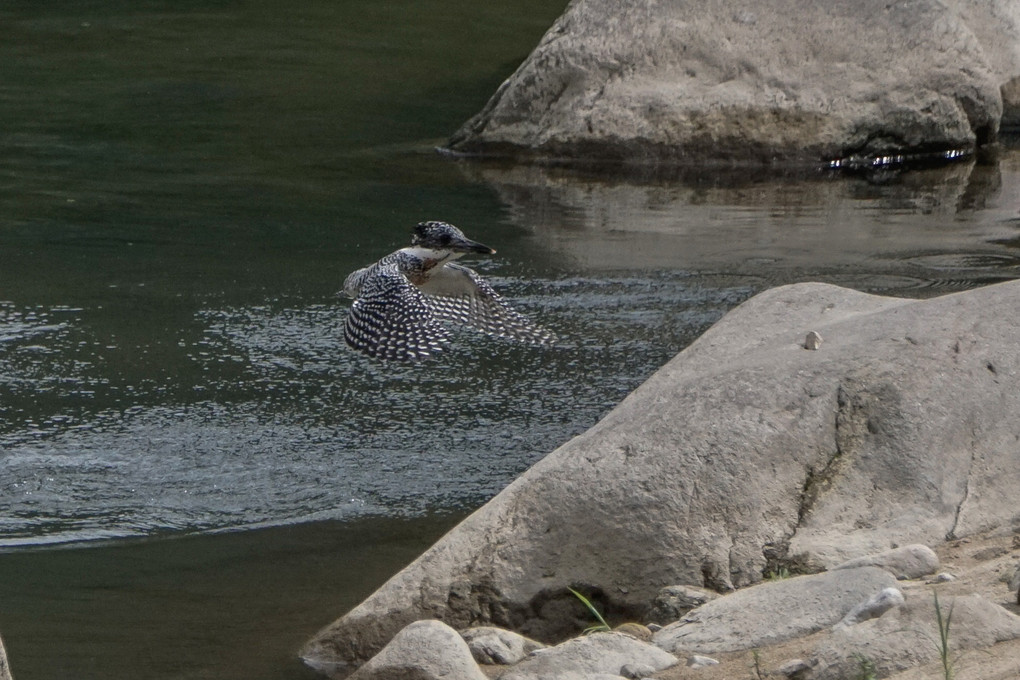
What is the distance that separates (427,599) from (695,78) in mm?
6784

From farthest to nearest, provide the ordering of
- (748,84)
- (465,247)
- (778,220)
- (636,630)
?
(748,84)
(778,220)
(465,247)
(636,630)

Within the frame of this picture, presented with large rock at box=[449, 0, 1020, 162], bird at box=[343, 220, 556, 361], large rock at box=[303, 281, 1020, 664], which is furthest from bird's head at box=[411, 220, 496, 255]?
large rock at box=[449, 0, 1020, 162]

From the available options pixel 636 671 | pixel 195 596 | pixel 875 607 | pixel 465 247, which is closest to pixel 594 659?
pixel 636 671

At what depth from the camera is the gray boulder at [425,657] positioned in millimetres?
3549

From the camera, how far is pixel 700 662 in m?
3.22

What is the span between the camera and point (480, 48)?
45.6ft

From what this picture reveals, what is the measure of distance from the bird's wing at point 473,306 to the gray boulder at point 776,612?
2427 millimetres

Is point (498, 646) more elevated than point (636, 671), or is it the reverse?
point (636, 671)

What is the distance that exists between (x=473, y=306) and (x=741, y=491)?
7.03ft

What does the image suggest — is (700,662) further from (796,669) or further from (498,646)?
(498,646)

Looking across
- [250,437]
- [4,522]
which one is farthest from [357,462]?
[4,522]

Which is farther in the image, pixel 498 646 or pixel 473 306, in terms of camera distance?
pixel 473 306

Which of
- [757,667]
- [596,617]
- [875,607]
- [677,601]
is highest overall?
[875,607]

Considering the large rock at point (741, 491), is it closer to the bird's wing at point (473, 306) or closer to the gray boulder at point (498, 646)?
the gray boulder at point (498, 646)
